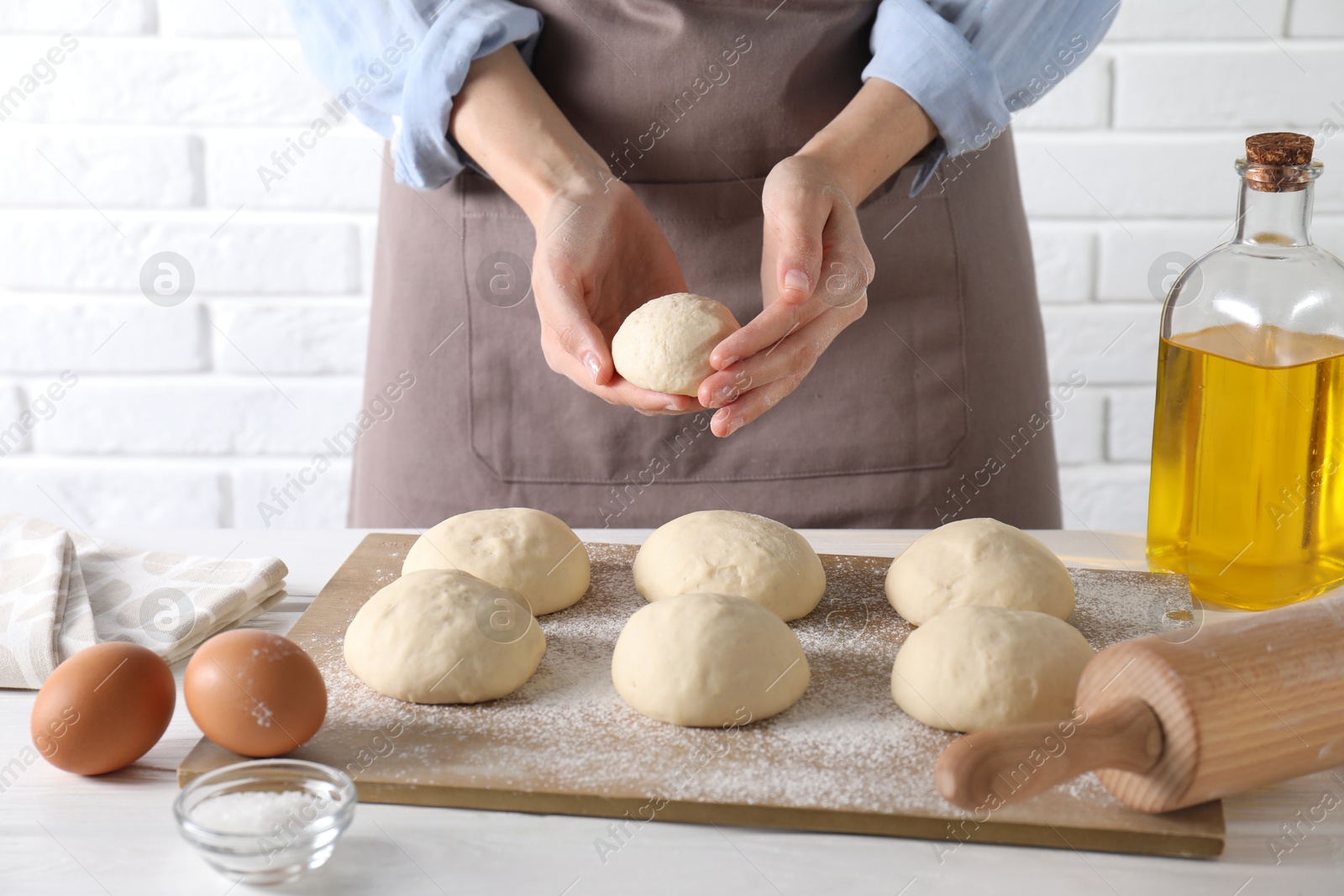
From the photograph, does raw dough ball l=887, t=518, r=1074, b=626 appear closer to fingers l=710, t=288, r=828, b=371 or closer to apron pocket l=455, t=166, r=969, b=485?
fingers l=710, t=288, r=828, b=371

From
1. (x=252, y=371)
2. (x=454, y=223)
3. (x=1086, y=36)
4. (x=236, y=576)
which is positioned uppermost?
(x=1086, y=36)

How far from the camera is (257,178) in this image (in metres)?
2.18

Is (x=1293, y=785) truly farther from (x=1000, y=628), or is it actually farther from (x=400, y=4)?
(x=400, y=4)

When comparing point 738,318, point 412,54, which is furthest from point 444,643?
point 412,54

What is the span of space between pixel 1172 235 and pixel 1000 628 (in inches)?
59.8

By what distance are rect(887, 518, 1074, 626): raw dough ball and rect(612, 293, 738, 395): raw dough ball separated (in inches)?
11.6

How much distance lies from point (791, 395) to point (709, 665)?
25.0 inches

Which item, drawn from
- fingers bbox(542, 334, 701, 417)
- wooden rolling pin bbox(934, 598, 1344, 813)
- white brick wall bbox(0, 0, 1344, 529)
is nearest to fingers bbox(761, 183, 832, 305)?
fingers bbox(542, 334, 701, 417)

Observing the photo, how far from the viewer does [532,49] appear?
1489mm

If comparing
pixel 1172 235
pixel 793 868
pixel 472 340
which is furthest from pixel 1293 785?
pixel 1172 235

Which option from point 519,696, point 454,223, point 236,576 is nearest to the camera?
point 519,696

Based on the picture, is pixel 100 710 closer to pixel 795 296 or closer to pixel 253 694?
pixel 253 694

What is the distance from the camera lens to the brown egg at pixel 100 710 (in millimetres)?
869

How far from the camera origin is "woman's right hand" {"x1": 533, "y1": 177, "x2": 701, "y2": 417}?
1.21 meters
